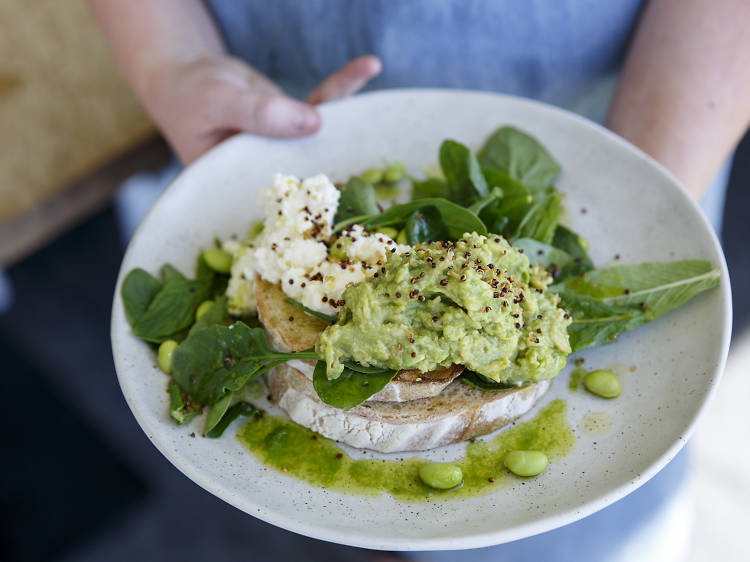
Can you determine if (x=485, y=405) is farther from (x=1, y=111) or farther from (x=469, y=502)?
(x=1, y=111)

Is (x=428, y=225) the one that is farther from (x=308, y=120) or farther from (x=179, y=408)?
(x=179, y=408)

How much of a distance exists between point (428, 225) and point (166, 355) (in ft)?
2.57

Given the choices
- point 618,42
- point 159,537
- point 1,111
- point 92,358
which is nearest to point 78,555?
point 159,537

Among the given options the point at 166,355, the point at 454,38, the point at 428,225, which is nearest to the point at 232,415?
the point at 166,355

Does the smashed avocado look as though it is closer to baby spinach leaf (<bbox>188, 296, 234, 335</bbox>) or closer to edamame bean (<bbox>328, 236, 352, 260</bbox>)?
edamame bean (<bbox>328, 236, 352, 260</bbox>)

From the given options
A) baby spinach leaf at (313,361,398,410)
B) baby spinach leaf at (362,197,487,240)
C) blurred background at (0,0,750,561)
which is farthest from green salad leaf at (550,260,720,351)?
blurred background at (0,0,750,561)

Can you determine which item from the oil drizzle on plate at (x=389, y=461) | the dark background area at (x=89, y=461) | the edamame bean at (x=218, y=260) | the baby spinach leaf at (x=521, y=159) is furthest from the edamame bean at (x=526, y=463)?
the dark background area at (x=89, y=461)

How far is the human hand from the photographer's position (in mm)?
2223

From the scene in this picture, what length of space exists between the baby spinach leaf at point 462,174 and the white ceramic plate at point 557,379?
0.25 m

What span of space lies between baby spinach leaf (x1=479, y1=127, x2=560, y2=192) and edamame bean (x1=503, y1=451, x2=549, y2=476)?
34.6 inches

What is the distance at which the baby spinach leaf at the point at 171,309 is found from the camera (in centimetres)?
186

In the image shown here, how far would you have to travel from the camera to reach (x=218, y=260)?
6.77 ft

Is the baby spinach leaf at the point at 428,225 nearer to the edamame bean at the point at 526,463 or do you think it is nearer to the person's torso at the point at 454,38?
the edamame bean at the point at 526,463

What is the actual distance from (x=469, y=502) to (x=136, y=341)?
37.3 inches
